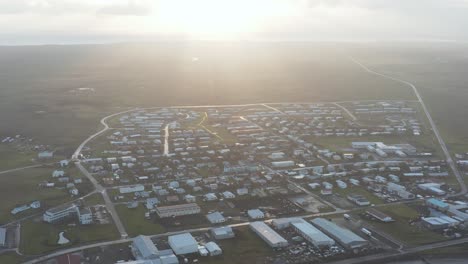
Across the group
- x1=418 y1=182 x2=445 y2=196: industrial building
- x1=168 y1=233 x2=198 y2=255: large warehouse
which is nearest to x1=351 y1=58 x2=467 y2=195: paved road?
A: x1=418 y1=182 x2=445 y2=196: industrial building

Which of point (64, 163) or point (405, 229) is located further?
point (64, 163)

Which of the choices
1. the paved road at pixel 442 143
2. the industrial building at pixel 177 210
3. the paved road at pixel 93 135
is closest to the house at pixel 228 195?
the industrial building at pixel 177 210

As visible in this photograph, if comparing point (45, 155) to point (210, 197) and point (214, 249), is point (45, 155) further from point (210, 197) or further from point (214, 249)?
point (214, 249)

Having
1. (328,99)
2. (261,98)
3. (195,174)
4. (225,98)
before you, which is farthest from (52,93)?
(195,174)

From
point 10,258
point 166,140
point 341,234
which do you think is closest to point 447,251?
point 341,234

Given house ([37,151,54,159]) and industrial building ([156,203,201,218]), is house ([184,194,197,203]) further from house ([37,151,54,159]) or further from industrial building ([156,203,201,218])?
house ([37,151,54,159])

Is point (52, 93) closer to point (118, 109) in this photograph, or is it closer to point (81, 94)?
point (81, 94)
